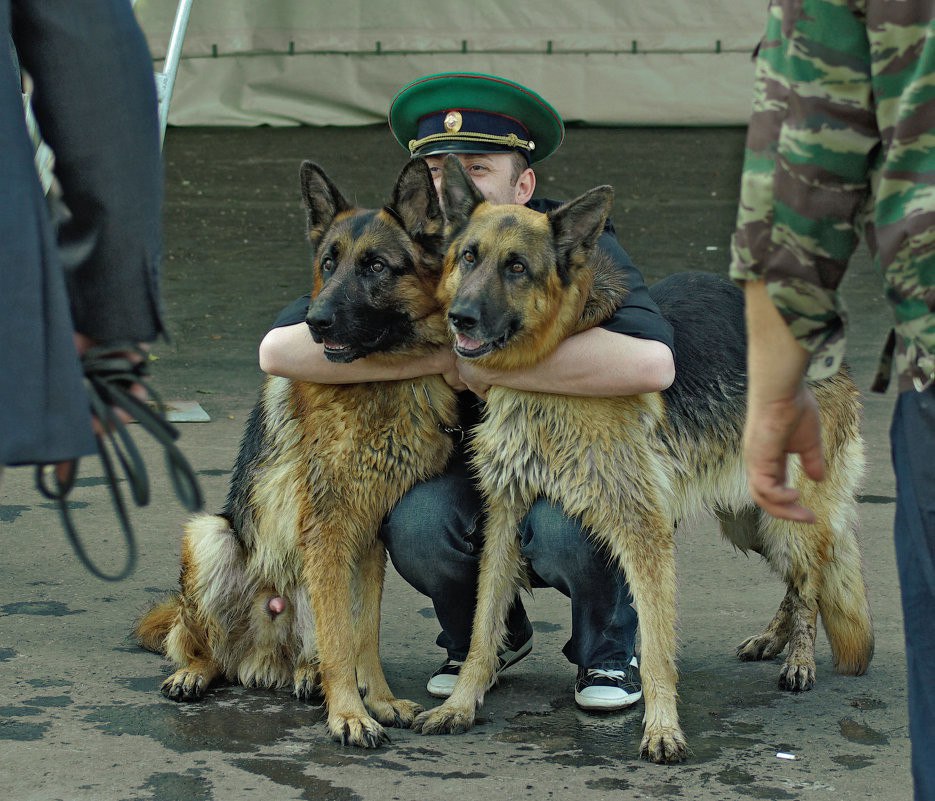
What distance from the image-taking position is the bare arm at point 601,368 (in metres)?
3.23

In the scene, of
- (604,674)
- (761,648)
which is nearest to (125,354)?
(604,674)

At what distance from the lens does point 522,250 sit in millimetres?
3252

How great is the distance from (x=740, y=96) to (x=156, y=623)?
1235cm

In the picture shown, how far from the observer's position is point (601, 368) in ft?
10.7

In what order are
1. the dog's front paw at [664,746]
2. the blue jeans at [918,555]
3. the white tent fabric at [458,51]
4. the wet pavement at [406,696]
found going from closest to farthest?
1. the blue jeans at [918,555]
2. the wet pavement at [406,696]
3. the dog's front paw at [664,746]
4. the white tent fabric at [458,51]

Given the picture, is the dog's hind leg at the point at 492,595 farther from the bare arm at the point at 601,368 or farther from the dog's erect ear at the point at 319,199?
the dog's erect ear at the point at 319,199

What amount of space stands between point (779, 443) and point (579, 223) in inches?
64.3

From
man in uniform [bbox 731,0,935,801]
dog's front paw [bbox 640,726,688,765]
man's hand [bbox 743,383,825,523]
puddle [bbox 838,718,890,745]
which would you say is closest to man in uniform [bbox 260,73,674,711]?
dog's front paw [bbox 640,726,688,765]

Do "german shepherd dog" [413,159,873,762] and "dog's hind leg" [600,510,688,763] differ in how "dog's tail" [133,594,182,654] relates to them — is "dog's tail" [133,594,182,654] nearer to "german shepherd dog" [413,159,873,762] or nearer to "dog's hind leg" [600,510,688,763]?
"german shepherd dog" [413,159,873,762]

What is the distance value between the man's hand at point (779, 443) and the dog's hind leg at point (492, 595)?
166cm

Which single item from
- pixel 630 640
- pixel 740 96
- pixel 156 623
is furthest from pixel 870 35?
pixel 740 96

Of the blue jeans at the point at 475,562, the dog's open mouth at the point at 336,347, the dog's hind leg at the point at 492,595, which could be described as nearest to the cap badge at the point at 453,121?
the dog's open mouth at the point at 336,347

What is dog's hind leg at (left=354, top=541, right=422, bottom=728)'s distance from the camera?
133 inches

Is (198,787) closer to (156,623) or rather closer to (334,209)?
(156,623)
